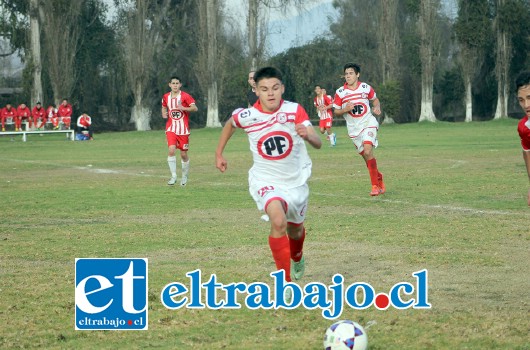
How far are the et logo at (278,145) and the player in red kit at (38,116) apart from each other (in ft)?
147

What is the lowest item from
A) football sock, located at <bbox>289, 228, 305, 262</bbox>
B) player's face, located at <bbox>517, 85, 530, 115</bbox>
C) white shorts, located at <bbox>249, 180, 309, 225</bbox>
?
football sock, located at <bbox>289, 228, 305, 262</bbox>

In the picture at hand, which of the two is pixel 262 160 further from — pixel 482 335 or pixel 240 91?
pixel 240 91

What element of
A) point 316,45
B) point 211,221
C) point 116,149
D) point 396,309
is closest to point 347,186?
point 211,221

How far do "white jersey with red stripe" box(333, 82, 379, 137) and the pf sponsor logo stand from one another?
10.3m

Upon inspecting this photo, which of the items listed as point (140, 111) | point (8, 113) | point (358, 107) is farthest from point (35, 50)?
point (358, 107)

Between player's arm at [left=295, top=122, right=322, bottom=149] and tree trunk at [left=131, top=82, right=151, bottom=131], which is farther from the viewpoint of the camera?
tree trunk at [left=131, top=82, right=151, bottom=131]

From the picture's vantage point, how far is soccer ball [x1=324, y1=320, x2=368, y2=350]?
18.8 ft

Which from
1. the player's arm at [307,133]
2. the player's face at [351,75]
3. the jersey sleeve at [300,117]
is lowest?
the player's arm at [307,133]

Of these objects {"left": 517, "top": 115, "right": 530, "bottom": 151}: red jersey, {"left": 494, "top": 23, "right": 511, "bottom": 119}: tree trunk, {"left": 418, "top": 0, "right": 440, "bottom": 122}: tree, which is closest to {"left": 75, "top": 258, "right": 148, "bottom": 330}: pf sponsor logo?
{"left": 517, "top": 115, "right": 530, "bottom": 151}: red jersey

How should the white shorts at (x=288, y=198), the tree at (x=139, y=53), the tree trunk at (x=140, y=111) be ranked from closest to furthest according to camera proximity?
the white shorts at (x=288, y=198) < the tree at (x=139, y=53) < the tree trunk at (x=140, y=111)

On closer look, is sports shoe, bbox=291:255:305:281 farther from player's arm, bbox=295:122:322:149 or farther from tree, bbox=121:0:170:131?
tree, bbox=121:0:170:131

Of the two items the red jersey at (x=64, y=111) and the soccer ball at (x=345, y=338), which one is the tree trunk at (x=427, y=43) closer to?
the red jersey at (x=64, y=111)

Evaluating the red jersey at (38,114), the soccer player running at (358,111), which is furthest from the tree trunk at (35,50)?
the soccer player running at (358,111)

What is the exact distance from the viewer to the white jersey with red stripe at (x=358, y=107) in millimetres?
17016
